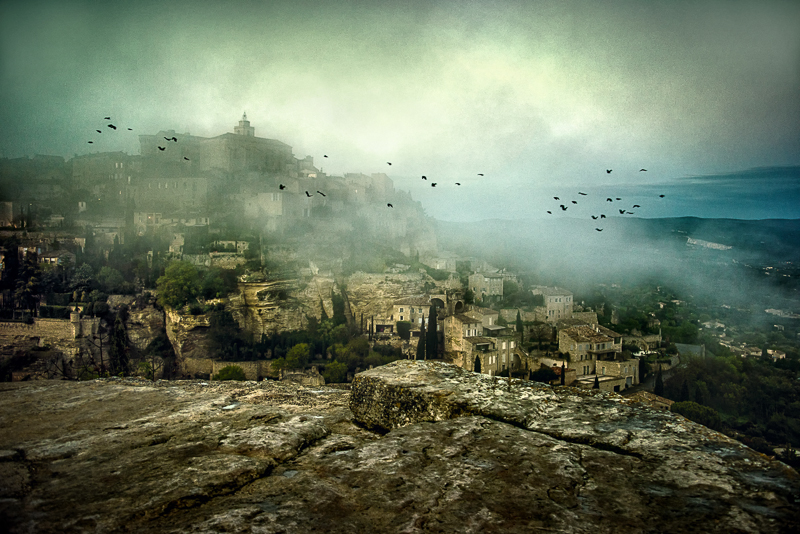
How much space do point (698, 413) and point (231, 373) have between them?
21333 millimetres

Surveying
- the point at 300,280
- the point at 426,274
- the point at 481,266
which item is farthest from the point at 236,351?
the point at 481,266

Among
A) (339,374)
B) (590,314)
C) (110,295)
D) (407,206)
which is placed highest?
(407,206)

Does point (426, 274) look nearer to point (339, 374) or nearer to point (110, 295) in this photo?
point (339, 374)

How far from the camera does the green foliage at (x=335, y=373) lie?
2225 centimetres

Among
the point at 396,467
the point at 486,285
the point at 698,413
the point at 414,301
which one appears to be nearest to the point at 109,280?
the point at 414,301

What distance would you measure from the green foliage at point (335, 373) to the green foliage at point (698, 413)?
14893 mm

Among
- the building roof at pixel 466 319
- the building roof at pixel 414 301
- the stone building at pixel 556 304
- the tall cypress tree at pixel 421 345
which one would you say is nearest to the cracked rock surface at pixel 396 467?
the building roof at pixel 466 319

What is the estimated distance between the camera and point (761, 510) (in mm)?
1404

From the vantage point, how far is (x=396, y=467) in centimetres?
188

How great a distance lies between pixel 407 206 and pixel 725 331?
3076 centimetres

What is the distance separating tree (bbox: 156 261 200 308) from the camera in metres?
26.4

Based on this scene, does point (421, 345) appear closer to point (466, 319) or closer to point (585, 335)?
point (466, 319)

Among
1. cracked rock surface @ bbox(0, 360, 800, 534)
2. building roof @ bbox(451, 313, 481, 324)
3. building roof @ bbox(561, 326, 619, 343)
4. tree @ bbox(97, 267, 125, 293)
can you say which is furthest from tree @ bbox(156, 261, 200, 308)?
cracked rock surface @ bbox(0, 360, 800, 534)

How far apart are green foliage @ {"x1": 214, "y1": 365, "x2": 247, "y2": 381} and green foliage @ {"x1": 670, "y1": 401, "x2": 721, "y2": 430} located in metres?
19.8
